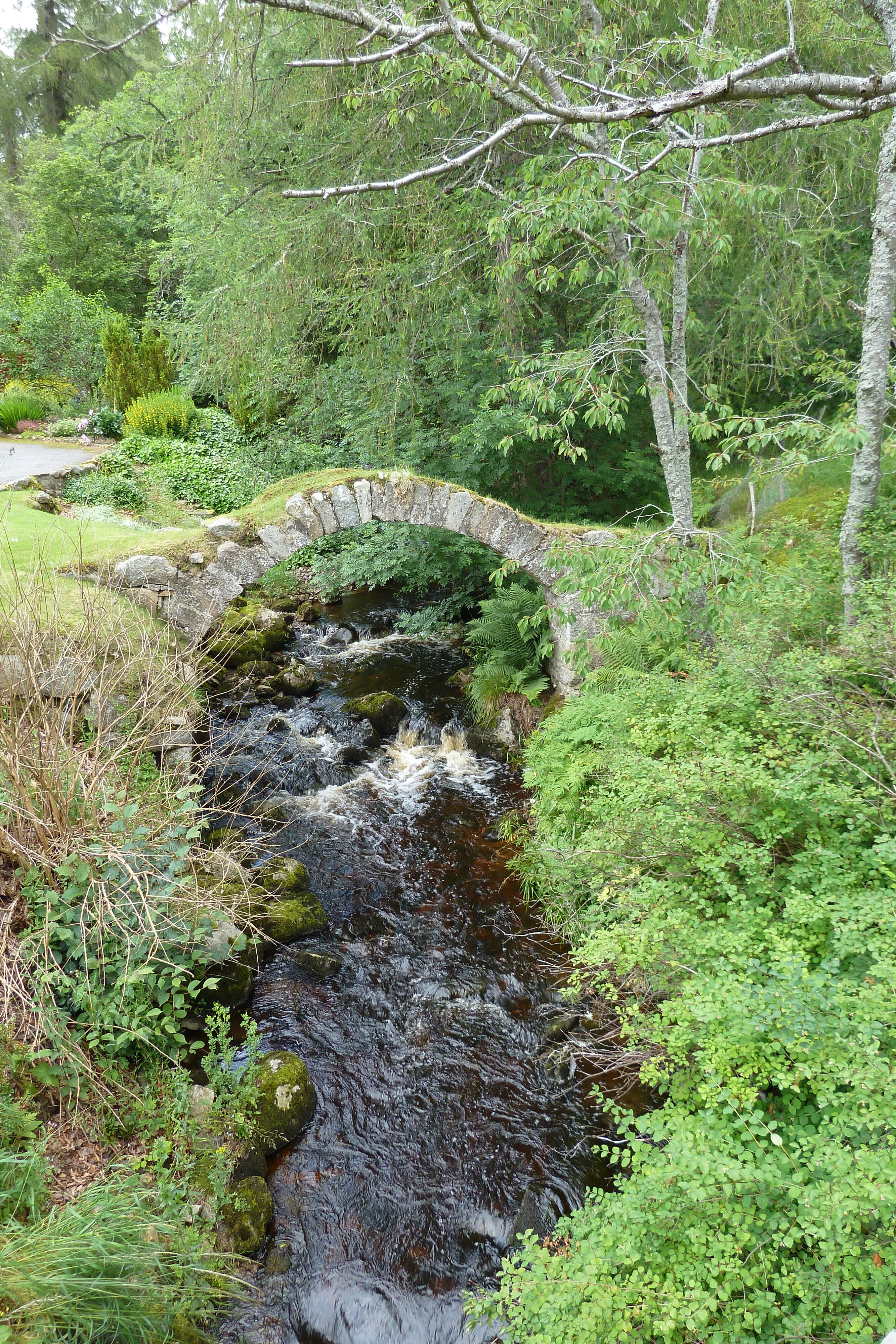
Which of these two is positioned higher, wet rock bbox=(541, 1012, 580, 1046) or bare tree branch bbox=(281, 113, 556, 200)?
bare tree branch bbox=(281, 113, 556, 200)

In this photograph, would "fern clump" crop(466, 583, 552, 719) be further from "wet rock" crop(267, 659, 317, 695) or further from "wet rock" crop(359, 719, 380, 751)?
"wet rock" crop(267, 659, 317, 695)

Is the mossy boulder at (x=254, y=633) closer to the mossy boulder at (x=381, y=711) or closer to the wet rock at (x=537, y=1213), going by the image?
the mossy boulder at (x=381, y=711)

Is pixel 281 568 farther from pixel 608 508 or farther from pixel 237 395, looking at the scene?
pixel 608 508

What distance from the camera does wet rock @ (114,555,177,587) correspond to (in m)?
6.10

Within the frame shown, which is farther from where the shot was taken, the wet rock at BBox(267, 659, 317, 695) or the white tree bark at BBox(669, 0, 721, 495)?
the wet rock at BBox(267, 659, 317, 695)

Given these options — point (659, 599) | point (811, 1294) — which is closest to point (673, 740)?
point (659, 599)

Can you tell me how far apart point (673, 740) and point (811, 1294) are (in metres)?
2.65

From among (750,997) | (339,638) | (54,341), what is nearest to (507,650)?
(339,638)

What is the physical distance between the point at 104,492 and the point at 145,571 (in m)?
4.21

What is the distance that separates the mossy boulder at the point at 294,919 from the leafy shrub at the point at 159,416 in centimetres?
989

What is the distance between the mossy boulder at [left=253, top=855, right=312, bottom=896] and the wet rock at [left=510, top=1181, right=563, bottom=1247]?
271cm

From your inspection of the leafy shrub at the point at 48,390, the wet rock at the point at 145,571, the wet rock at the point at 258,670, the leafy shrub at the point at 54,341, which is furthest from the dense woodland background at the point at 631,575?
the leafy shrub at the point at 54,341

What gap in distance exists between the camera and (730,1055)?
2.86 meters

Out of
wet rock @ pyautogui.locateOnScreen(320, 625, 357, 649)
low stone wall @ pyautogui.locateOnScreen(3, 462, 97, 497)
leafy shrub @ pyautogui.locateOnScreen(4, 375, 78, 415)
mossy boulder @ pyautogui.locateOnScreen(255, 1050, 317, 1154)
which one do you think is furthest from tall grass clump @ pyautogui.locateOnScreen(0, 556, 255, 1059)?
leafy shrub @ pyautogui.locateOnScreen(4, 375, 78, 415)
